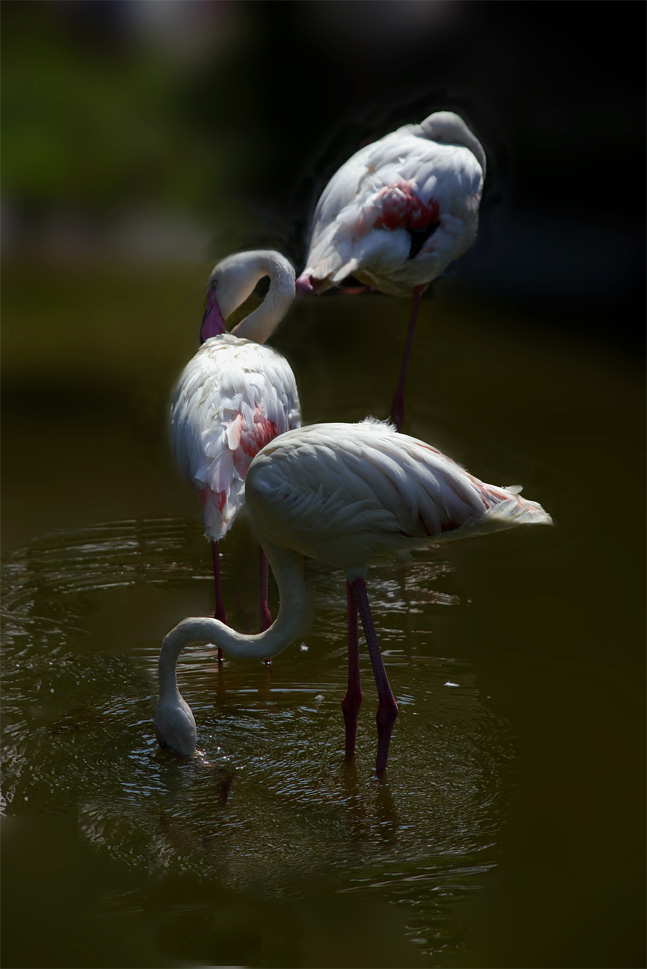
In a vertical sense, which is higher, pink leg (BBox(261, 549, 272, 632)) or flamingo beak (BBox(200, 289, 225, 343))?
flamingo beak (BBox(200, 289, 225, 343))

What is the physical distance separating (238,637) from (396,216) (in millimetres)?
2376

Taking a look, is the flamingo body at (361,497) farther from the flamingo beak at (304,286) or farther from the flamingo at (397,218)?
the flamingo at (397,218)

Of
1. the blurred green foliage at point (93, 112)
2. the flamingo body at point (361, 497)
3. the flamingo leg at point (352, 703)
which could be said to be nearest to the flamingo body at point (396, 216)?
the flamingo body at point (361, 497)

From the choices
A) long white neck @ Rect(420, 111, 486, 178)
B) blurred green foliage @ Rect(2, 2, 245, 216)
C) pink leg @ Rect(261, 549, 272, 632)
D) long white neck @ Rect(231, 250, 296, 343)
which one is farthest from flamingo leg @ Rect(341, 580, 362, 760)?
blurred green foliage @ Rect(2, 2, 245, 216)

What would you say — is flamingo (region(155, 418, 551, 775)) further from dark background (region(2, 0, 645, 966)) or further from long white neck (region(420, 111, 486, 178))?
long white neck (region(420, 111, 486, 178))

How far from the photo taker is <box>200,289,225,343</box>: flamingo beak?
397 centimetres

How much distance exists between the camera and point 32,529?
4.34 metres

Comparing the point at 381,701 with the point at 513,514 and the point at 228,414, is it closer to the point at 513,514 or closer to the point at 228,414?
the point at 513,514

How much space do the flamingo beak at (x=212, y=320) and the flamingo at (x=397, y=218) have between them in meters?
0.35

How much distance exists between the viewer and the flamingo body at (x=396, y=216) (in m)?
4.37

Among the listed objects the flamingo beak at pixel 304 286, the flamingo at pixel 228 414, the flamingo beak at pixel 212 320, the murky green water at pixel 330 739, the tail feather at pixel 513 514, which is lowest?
the murky green water at pixel 330 739

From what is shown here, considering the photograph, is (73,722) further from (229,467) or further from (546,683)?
(546,683)

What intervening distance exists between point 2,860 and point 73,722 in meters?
0.60

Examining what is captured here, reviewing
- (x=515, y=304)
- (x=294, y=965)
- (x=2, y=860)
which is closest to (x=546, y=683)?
(x=294, y=965)
